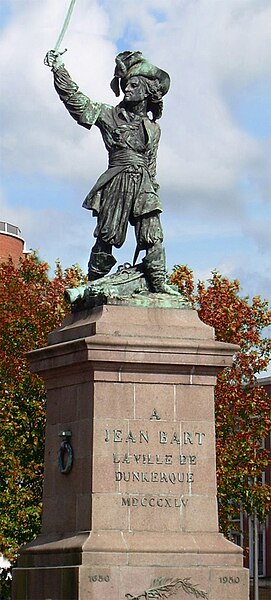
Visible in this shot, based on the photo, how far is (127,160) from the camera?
19234 mm

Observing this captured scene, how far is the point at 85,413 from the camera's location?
17562 mm

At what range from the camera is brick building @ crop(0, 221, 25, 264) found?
77.6 meters

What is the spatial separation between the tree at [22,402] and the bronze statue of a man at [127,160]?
16.4 meters

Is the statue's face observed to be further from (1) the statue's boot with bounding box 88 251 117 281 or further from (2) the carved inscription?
(2) the carved inscription

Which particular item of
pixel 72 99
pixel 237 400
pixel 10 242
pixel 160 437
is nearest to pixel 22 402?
pixel 237 400

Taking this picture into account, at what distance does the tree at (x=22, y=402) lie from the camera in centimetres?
3622

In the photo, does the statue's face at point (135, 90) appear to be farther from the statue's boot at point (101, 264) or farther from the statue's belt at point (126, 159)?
the statue's boot at point (101, 264)

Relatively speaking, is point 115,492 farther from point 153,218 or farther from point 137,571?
point 153,218

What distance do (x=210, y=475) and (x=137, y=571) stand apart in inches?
70.0

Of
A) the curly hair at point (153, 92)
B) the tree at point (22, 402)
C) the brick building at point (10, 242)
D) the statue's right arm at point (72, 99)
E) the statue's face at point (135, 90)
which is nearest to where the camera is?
the statue's right arm at point (72, 99)

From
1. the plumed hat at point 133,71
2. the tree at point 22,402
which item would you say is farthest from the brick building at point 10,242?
the plumed hat at point 133,71

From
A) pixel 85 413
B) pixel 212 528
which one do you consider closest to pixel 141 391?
pixel 85 413

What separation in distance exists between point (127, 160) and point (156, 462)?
4.42 metres

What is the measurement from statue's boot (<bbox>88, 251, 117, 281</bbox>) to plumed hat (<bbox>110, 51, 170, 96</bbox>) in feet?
8.23
